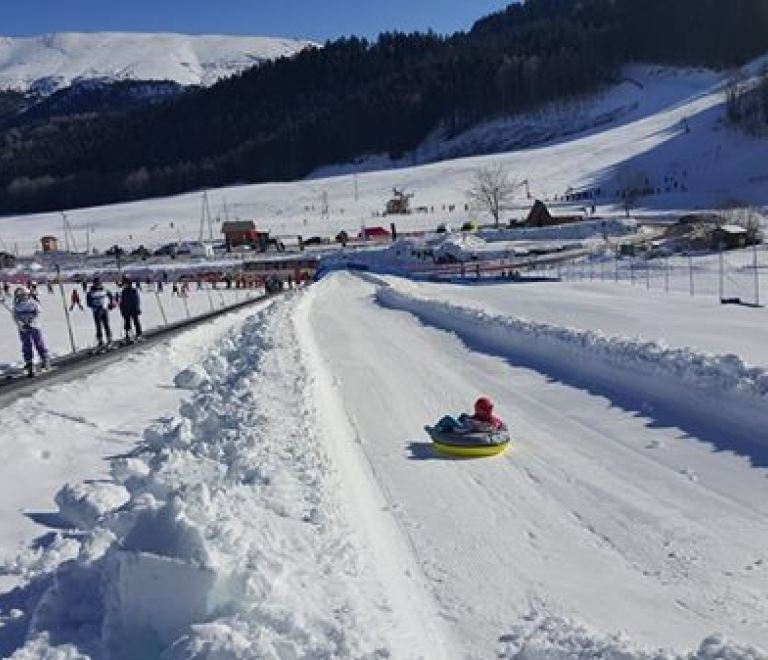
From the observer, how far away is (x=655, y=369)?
1389 centimetres

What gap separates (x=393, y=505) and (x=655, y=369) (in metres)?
6.26

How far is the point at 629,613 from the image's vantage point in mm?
6531

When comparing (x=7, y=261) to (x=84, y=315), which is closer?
(x=84, y=315)

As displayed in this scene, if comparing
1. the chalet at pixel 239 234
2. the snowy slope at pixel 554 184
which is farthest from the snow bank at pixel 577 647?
the chalet at pixel 239 234

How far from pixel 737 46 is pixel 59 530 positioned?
210 metres

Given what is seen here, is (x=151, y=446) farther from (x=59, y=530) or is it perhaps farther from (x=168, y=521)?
(x=168, y=521)

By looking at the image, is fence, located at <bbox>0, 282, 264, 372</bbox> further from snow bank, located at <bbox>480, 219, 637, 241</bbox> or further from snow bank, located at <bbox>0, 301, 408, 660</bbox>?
snow bank, located at <bbox>480, 219, 637, 241</bbox>

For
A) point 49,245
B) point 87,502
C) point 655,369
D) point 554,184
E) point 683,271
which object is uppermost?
point 87,502

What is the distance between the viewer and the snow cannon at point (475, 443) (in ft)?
35.7

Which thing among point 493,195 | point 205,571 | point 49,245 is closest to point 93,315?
point 205,571

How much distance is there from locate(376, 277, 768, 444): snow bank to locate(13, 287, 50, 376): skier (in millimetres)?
9889

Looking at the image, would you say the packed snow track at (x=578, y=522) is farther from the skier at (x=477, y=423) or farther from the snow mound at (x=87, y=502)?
the snow mound at (x=87, y=502)

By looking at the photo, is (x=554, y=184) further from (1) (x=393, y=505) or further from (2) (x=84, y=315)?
(1) (x=393, y=505)

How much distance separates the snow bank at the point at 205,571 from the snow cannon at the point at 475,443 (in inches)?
75.9
